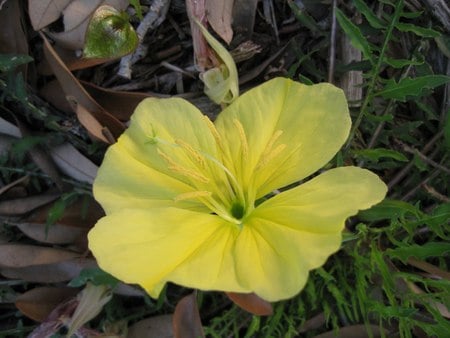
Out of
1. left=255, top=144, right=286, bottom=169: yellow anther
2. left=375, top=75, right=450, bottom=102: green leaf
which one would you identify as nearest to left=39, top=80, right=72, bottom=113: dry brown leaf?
left=255, top=144, right=286, bottom=169: yellow anther

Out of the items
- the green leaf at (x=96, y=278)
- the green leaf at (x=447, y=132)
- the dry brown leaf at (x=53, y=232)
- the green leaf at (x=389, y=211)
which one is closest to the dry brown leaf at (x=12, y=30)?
the dry brown leaf at (x=53, y=232)

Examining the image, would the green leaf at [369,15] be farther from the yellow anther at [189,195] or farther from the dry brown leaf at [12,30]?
the dry brown leaf at [12,30]

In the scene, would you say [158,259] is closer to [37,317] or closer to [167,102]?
[167,102]

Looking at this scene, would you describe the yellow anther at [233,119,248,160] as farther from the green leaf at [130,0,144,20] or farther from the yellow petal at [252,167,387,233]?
the green leaf at [130,0,144,20]

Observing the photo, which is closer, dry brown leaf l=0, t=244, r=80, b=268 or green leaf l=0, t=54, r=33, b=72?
green leaf l=0, t=54, r=33, b=72

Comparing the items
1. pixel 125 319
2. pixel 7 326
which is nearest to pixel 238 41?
pixel 125 319
